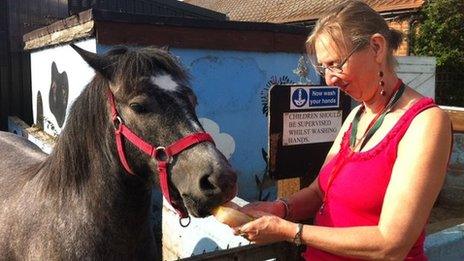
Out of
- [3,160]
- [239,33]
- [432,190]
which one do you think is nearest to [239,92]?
[239,33]

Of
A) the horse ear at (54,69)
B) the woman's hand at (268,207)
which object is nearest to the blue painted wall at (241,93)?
the horse ear at (54,69)

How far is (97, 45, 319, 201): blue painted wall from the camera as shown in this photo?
568cm

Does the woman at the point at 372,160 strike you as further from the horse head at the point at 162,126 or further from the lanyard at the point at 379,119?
the horse head at the point at 162,126

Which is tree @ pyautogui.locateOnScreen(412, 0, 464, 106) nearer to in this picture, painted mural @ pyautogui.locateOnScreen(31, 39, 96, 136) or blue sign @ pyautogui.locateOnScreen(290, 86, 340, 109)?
painted mural @ pyautogui.locateOnScreen(31, 39, 96, 136)

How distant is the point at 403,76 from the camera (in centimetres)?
886

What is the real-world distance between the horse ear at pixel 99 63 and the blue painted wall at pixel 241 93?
3.29 m

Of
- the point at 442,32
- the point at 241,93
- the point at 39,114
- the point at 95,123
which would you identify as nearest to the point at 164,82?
the point at 95,123

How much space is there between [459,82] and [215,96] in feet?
26.9

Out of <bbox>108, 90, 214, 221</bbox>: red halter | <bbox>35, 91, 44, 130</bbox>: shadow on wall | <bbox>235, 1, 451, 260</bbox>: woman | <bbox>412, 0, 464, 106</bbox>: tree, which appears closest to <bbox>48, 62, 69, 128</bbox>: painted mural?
<bbox>35, 91, 44, 130</bbox>: shadow on wall

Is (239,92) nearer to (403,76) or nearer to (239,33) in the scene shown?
(239,33)

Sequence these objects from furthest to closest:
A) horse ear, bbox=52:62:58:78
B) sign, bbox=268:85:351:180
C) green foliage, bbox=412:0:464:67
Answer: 1. green foliage, bbox=412:0:464:67
2. horse ear, bbox=52:62:58:78
3. sign, bbox=268:85:351:180

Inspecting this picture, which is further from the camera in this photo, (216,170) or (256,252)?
(256,252)

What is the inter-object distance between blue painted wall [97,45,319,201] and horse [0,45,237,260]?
3.27 metres

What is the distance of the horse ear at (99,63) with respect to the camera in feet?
6.72
